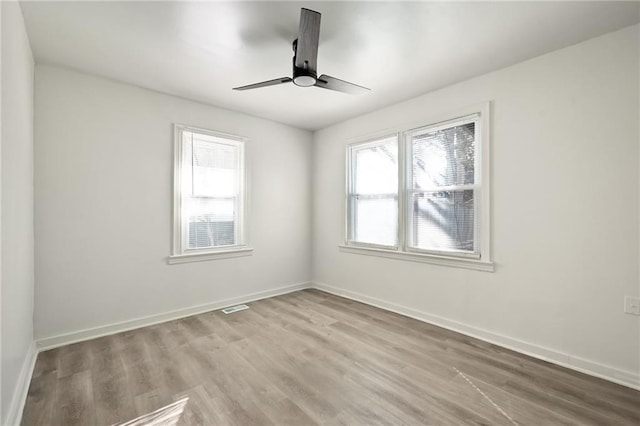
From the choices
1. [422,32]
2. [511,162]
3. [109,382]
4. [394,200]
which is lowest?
[109,382]

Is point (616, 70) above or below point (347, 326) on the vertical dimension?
above

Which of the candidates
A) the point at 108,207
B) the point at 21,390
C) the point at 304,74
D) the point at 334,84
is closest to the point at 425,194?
the point at 334,84

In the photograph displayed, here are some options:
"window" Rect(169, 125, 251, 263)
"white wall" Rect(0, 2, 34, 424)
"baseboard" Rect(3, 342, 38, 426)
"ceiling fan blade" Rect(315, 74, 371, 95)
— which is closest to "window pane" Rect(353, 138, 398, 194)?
"ceiling fan blade" Rect(315, 74, 371, 95)

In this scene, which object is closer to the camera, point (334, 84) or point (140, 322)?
point (334, 84)

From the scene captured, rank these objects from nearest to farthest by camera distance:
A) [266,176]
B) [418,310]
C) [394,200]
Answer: [418,310]
[394,200]
[266,176]

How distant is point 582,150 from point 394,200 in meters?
1.89

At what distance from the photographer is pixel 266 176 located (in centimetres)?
445

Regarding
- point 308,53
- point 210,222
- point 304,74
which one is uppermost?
point 308,53

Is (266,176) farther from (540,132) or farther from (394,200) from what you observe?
(540,132)

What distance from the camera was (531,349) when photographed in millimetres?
2629

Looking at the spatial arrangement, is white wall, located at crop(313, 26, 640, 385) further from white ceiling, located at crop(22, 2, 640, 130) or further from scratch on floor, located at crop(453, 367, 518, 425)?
scratch on floor, located at crop(453, 367, 518, 425)

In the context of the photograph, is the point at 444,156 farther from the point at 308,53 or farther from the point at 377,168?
the point at 308,53

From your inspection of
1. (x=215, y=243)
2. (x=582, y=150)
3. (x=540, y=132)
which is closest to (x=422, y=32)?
(x=540, y=132)

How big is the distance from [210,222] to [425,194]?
274 cm
